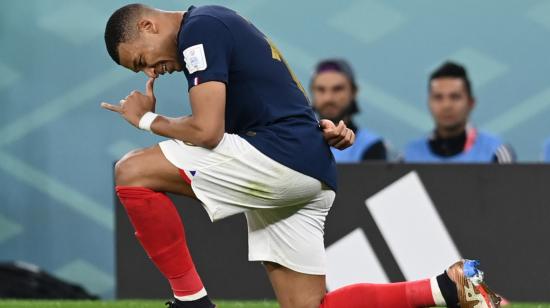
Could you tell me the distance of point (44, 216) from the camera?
27.7 ft

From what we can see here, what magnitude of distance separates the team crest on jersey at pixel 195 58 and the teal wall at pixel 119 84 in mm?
4366

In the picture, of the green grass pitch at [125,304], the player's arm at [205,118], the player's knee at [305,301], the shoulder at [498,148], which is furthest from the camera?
the shoulder at [498,148]

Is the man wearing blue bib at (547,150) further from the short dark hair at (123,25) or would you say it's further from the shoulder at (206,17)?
the short dark hair at (123,25)

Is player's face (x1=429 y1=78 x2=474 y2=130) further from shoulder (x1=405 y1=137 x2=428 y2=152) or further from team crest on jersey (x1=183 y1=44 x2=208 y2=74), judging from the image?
team crest on jersey (x1=183 y1=44 x2=208 y2=74)

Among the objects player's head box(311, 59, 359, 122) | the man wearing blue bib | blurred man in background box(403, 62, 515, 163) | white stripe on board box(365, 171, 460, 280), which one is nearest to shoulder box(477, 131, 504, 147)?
blurred man in background box(403, 62, 515, 163)

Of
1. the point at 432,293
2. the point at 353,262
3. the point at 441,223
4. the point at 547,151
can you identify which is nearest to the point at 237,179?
the point at 432,293

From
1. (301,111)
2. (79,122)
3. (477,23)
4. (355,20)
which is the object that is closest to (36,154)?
(79,122)

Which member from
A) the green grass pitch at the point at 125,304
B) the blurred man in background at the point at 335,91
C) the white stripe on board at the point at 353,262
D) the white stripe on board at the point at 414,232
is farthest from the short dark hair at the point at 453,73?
the green grass pitch at the point at 125,304

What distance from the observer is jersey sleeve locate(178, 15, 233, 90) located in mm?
3766

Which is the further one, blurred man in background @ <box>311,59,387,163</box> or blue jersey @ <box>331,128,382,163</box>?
blurred man in background @ <box>311,59,387,163</box>

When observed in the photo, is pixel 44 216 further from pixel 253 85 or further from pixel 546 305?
pixel 253 85

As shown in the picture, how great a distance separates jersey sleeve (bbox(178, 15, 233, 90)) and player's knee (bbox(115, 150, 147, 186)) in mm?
347

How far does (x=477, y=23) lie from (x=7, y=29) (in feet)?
10.9

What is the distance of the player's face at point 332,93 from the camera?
292 inches
